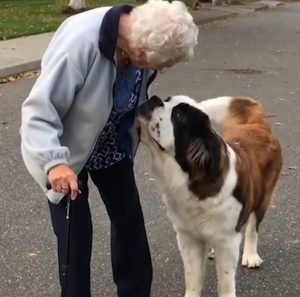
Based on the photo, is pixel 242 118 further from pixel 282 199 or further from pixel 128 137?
pixel 282 199

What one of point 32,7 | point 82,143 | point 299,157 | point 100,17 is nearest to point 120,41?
point 100,17

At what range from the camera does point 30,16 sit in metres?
17.6

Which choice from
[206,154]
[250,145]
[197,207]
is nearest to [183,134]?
[206,154]

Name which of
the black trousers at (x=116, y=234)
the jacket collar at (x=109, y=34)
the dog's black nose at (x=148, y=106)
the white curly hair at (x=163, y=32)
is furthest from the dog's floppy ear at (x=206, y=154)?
the jacket collar at (x=109, y=34)

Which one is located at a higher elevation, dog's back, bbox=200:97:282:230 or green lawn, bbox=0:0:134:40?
dog's back, bbox=200:97:282:230

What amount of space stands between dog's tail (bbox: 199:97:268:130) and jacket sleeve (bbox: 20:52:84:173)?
1141 mm

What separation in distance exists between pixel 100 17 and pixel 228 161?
0.95 meters

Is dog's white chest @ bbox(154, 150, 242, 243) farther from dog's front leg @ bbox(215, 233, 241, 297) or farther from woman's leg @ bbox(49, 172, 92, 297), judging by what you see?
woman's leg @ bbox(49, 172, 92, 297)

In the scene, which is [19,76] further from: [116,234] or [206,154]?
[206,154]

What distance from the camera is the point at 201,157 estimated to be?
10.5ft

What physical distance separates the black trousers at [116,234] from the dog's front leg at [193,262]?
0.26 m

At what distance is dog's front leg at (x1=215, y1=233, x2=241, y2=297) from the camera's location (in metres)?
3.69

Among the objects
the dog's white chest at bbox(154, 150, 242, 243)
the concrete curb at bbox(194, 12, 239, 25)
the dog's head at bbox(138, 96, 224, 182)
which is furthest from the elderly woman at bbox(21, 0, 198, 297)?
the concrete curb at bbox(194, 12, 239, 25)

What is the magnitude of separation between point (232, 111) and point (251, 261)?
0.97m
